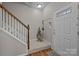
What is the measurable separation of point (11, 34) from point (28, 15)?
61 cm

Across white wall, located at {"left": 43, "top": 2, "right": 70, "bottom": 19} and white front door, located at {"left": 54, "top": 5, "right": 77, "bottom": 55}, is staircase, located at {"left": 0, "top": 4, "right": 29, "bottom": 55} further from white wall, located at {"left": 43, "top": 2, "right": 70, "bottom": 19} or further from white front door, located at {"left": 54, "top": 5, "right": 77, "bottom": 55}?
white front door, located at {"left": 54, "top": 5, "right": 77, "bottom": 55}

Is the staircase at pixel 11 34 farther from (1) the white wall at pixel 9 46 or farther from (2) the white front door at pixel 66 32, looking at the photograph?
(2) the white front door at pixel 66 32

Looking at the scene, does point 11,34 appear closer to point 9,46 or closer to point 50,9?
point 9,46

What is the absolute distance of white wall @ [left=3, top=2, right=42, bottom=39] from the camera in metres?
1.85

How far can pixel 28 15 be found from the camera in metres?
1.91

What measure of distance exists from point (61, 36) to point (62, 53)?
13.7 inches

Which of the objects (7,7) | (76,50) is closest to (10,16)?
(7,7)

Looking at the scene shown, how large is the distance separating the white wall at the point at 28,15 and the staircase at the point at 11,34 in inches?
3.2

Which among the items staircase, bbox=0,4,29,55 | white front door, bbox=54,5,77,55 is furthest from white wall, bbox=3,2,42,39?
white front door, bbox=54,5,77,55

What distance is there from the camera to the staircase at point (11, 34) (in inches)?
74.7

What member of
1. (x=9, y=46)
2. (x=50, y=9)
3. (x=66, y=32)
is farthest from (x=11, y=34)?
(x=66, y=32)

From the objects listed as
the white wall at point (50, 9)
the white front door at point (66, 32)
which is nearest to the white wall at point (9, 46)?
the white front door at point (66, 32)

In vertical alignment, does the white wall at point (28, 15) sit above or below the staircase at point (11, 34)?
above

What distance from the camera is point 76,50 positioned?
1775 mm
